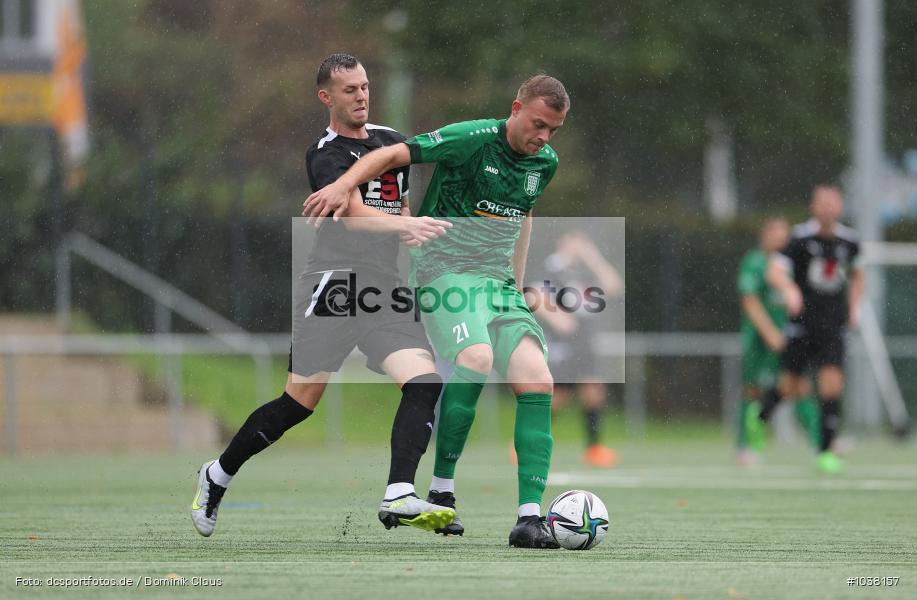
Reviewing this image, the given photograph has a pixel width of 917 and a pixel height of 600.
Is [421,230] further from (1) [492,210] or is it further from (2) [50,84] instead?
(2) [50,84]

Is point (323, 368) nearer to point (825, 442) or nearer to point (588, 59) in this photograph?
point (825, 442)

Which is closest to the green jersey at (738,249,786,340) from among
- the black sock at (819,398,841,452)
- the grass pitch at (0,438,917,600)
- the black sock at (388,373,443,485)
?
the black sock at (819,398,841,452)

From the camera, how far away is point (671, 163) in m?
23.8

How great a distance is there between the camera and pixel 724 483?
11047 millimetres

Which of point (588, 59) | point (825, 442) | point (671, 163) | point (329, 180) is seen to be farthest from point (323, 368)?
point (671, 163)

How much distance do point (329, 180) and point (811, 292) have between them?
Answer: 291 inches

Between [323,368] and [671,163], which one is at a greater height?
[671,163]

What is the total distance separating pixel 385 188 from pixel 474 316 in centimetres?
65

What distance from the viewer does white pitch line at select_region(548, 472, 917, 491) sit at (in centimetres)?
1055

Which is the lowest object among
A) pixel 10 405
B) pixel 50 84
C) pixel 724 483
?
pixel 724 483

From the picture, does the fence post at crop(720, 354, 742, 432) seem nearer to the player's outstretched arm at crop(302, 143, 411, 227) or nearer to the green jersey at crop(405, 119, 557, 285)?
the green jersey at crop(405, 119, 557, 285)

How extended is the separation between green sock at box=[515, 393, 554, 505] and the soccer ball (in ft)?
0.75

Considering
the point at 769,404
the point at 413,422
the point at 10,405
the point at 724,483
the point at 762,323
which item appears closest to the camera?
the point at 413,422

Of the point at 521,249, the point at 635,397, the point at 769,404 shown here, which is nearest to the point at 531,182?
the point at 521,249
